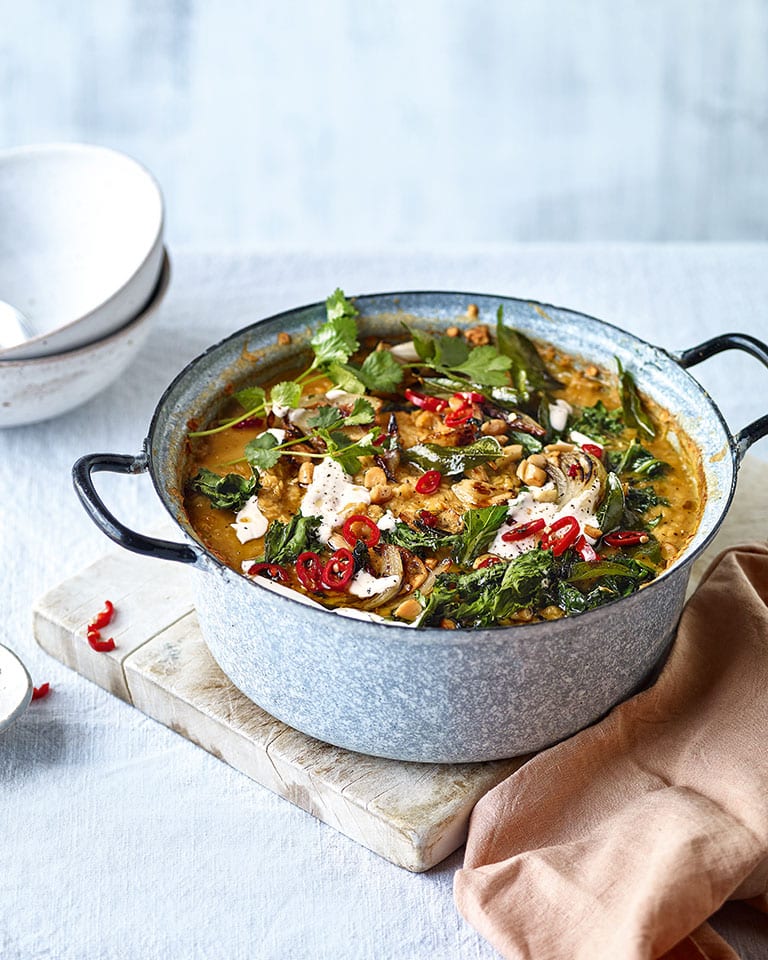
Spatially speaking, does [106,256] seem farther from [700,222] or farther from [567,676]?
[700,222]

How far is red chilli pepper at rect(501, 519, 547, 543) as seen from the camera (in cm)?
331

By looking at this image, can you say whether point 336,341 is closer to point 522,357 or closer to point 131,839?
point 522,357

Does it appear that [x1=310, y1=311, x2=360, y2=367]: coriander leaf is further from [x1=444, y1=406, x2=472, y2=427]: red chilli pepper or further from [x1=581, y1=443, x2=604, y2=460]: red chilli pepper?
[x1=581, y1=443, x2=604, y2=460]: red chilli pepper

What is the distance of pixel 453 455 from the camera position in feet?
11.9

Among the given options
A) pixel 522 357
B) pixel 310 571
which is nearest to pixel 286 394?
pixel 310 571

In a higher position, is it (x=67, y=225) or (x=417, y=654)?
(x=67, y=225)

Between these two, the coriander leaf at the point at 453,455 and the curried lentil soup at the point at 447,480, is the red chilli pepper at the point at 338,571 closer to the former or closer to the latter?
the curried lentil soup at the point at 447,480

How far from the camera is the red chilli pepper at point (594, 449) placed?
3.66m

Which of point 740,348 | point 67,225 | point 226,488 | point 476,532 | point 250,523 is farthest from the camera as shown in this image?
point 67,225

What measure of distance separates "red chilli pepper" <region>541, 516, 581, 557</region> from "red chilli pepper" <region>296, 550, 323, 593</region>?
585 millimetres

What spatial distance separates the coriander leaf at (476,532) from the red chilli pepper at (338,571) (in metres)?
0.28

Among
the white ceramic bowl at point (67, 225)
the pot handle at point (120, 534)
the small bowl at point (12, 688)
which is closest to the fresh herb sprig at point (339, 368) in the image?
the pot handle at point (120, 534)

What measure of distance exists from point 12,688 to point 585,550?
5.16 feet

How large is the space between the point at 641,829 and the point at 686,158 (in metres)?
4.93
